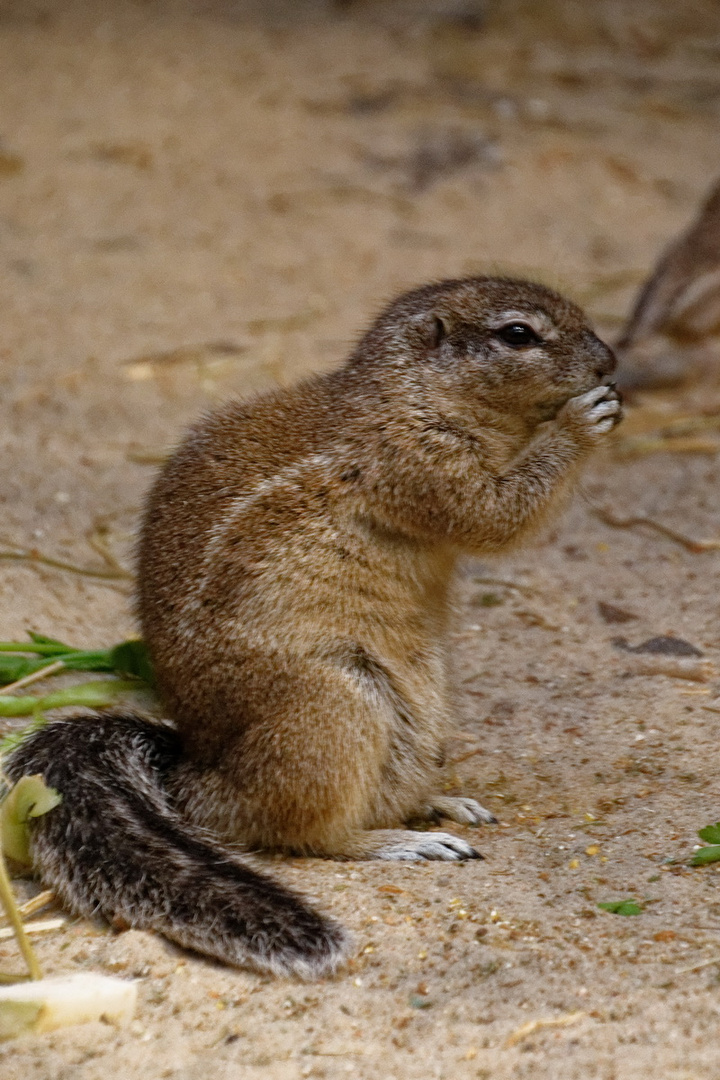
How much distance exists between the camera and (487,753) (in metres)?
4.20

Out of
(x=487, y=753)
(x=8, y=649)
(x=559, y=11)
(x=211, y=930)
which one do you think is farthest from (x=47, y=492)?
(x=559, y=11)

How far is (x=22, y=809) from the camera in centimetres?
327

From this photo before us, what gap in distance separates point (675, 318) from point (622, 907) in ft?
15.0

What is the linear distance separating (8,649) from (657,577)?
260 centimetres

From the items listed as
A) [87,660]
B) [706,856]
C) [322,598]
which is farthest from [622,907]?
[87,660]

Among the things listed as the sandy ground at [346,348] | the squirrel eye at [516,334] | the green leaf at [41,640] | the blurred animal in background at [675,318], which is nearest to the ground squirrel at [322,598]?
the squirrel eye at [516,334]

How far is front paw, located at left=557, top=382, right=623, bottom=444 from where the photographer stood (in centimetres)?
393

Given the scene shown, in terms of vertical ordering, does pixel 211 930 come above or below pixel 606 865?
above

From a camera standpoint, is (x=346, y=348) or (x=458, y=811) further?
(x=346, y=348)

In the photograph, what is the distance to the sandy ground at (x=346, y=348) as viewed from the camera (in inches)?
110

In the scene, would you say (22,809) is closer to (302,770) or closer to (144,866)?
(144,866)

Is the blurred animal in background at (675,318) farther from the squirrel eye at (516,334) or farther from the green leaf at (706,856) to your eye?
the green leaf at (706,856)

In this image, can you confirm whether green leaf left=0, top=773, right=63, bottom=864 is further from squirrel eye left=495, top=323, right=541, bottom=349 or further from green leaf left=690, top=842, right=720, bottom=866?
squirrel eye left=495, top=323, right=541, bottom=349

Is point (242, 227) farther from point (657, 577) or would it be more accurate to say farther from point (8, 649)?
point (8, 649)
